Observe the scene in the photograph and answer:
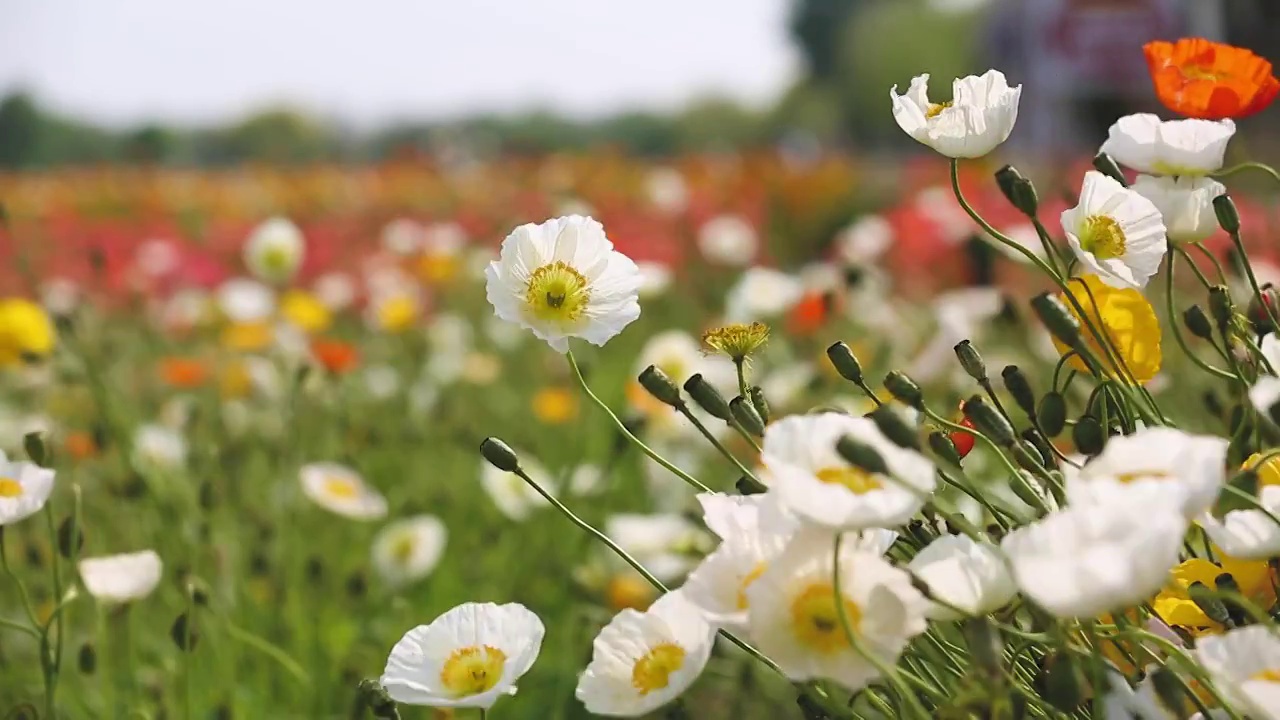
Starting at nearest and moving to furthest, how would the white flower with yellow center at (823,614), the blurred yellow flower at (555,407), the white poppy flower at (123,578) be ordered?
the white flower with yellow center at (823,614)
the white poppy flower at (123,578)
the blurred yellow flower at (555,407)

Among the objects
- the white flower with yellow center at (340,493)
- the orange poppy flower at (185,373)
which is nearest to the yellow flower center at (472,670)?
the white flower with yellow center at (340,493)

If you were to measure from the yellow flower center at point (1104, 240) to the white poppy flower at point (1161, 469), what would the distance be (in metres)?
0.26

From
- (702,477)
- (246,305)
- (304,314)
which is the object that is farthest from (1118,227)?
(246,305)

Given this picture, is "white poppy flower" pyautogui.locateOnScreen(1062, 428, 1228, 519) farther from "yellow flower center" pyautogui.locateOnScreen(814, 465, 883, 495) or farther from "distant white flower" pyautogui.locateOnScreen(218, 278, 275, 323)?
"distant white flower" pyautogui.locateOnScreen(218, 278, 275, 323)

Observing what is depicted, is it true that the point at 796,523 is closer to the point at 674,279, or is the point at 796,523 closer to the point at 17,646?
the point at 17,646

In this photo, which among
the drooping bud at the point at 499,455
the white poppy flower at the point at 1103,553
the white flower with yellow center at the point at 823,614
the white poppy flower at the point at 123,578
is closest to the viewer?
the white poppy flower at the point at 1103,553

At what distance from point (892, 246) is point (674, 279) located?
882mm

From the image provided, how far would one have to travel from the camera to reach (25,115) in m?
33.2

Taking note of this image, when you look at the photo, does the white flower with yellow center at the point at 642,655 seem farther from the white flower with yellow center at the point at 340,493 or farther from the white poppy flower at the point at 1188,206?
the white flower with yellow center at the point at 340,493

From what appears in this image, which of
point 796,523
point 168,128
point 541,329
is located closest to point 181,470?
point 541,329

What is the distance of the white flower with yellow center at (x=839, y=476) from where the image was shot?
62 centimetres

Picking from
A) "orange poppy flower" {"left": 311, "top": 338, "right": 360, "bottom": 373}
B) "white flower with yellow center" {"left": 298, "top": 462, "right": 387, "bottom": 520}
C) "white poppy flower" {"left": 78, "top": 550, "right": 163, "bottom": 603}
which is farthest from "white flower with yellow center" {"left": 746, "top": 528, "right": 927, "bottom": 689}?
"orange poppy flower" {"left": 311, "top": 338, "right": 360, "bottom": 373}

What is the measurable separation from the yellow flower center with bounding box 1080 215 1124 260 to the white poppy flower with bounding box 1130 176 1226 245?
84 millimetres

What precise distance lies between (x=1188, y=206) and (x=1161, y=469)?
0.40 m
